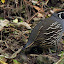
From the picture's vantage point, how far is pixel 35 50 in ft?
15.4

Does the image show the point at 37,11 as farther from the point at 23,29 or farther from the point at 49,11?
the point at 23,29

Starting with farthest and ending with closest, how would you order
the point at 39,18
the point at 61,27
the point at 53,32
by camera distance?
the point at 39,18
the point at 61,27
the point at 53,32

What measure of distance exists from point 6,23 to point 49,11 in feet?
7.38

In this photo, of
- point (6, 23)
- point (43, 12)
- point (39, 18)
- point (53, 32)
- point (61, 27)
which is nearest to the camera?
point (53, 32)

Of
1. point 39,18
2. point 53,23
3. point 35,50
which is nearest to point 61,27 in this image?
point 53,23

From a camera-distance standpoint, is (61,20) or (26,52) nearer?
(26,52)

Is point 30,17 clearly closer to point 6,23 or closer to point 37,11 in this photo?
point 37,11

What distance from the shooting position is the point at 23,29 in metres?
5.26

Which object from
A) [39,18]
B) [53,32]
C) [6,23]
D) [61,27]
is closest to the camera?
[53,32]

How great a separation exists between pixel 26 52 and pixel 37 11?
255 centimetres

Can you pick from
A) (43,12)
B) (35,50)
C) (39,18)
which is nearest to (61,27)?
(35,50)

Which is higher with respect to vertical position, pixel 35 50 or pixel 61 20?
pixel 61 20

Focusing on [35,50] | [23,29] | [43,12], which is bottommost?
[35,50]

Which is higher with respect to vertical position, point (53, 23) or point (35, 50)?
point (53, 23)
